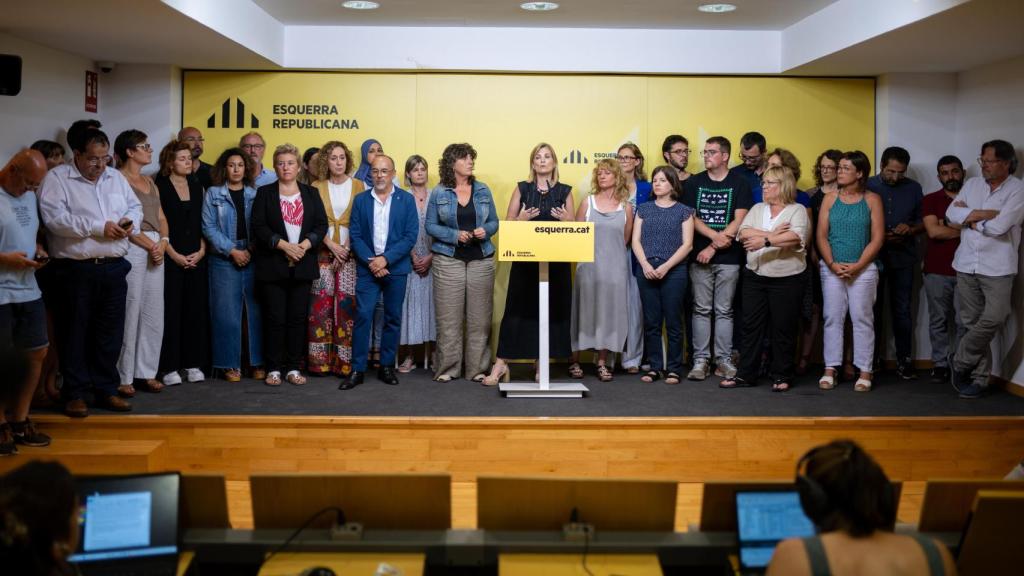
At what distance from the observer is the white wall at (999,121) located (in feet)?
20.6

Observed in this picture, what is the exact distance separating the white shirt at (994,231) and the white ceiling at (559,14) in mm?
1645

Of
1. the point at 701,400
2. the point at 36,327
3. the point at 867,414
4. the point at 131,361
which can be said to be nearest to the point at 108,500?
the point at 36,327

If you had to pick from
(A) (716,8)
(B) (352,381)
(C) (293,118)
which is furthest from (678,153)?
(C) (293,118)

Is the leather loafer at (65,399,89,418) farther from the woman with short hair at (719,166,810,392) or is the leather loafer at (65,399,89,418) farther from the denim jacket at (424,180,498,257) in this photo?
the woman with short hair at (719,166,810,392)

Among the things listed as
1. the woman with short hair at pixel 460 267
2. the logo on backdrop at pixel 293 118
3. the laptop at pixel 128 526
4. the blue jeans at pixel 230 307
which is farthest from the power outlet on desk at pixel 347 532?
the logo on backdrop at pixel 293 118

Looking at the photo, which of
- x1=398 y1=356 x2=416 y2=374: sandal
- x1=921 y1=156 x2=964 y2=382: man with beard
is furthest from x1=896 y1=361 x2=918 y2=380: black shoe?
x1=398 y1=356 x2=416 y2=374: sandal

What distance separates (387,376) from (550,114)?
8.43 ft

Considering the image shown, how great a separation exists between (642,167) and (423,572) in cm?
494

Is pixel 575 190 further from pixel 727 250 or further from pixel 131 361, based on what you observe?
pixel 131 361

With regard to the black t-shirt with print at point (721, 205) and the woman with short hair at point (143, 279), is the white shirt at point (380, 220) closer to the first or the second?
the woman with short hair at point (143, 279)

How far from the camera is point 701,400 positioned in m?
5.62

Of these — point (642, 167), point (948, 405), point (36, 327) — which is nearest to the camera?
point (36, 327)

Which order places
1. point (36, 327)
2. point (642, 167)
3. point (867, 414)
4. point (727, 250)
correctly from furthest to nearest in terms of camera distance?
point (642, 167) < point (727, 250) < point (867, 414) < point (36, 327)

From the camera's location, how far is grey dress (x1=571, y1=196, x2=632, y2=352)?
20.6ft
